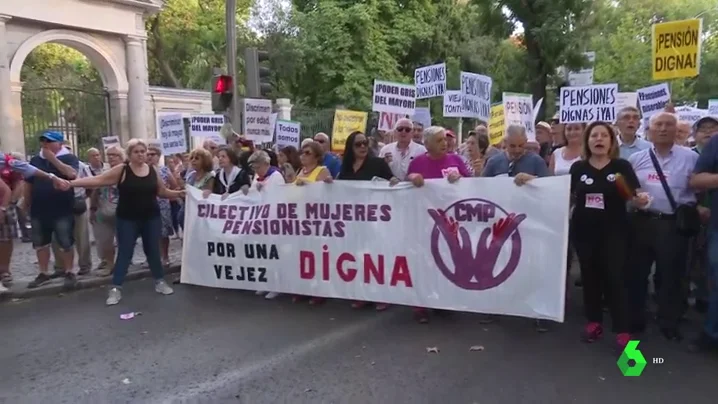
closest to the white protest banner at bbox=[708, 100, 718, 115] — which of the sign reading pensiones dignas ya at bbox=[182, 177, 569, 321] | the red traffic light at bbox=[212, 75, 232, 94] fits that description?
the sign reading pensiones dignas ya at bbox=[182, 177, 569, 321]

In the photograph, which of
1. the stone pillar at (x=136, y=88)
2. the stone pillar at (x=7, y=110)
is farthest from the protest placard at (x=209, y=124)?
the stone pillar at (x=136, y=88)

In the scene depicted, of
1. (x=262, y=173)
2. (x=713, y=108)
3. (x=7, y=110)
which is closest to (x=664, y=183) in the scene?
(x=262, y=173)

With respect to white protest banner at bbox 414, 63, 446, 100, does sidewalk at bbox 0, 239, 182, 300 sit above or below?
below

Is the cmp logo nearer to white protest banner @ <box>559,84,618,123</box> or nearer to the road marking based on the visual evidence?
the road marking

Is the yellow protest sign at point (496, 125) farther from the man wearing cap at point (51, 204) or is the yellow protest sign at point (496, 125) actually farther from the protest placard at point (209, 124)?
the man wearing cap at point (51, 204)

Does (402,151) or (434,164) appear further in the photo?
(402,151)

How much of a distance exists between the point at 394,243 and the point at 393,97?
172 inches

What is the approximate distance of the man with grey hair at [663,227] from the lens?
Result: 16.7 ft

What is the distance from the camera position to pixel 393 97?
9945mm

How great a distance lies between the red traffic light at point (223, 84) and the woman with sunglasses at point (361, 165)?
16.8 feet

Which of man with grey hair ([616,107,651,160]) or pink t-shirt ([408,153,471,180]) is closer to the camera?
pink t-shirt ([408,153,471,180])

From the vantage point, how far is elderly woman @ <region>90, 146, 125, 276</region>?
8.01m

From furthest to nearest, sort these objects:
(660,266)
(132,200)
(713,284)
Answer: (132,200) < (660,266) < (713,284)

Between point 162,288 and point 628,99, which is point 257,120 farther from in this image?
point 628,99
